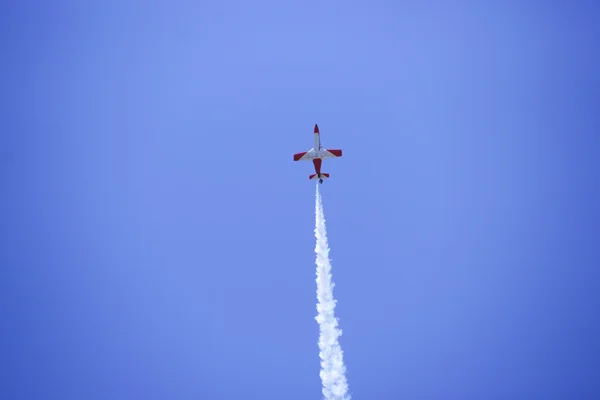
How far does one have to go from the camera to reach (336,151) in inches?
2061

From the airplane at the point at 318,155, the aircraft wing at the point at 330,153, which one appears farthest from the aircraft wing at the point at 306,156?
the aircraft wing at the point at 330,153

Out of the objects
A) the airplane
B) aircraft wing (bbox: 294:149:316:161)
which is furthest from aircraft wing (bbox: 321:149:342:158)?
aircraft wing (bbox: 294:149:316:161)

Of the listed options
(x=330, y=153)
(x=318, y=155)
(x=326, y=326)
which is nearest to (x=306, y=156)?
(x=318, y=155)

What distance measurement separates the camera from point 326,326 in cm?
5175

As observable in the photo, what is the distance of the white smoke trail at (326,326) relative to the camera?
4944cm

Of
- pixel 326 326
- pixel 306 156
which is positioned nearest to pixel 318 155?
pixel 306 156

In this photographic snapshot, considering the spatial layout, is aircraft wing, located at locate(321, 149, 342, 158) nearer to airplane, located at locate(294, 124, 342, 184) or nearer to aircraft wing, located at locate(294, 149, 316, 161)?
airplane, located at locate(294, 124, 342, 184)

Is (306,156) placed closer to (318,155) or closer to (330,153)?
(318,155)

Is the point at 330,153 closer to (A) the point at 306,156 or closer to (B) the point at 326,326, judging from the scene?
(A) the point at 306,156

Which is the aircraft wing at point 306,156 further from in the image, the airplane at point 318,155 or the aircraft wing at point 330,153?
the aircraft wing at point 330,153

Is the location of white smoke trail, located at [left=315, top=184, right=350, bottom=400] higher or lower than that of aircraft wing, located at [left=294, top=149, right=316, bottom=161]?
lower

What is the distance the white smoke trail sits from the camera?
162 ft

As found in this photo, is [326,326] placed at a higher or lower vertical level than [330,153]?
lower

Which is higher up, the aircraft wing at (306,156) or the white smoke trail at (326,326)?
the aircraft wing at (306,156)
